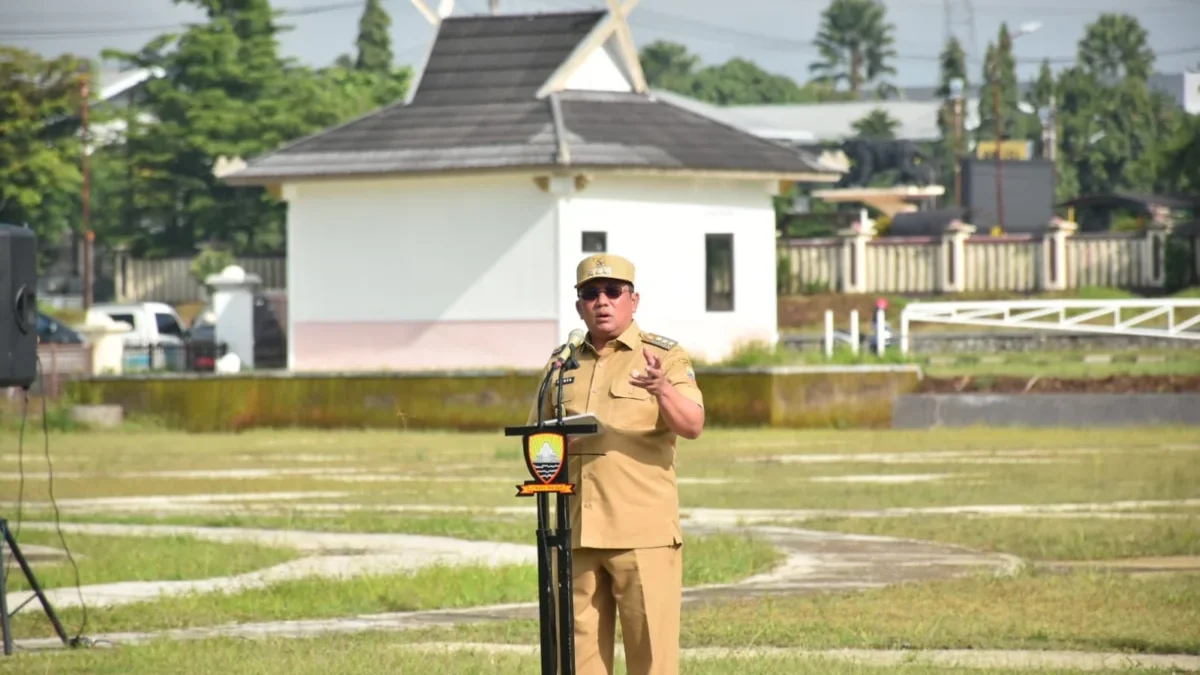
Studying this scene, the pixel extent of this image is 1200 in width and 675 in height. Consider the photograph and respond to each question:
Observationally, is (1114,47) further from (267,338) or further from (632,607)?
(632,607)

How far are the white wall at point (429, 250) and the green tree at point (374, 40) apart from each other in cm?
7689

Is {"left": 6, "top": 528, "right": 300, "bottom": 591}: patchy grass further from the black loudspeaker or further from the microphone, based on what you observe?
the microphone

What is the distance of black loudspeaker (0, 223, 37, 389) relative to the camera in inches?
516

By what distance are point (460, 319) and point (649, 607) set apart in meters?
30.7

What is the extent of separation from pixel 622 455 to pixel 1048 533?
1152 cm

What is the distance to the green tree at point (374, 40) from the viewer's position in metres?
117

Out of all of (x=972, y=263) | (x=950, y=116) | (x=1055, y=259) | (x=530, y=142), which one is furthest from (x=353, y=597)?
(x=950, y=116)

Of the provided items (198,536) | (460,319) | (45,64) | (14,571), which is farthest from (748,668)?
(45,64)

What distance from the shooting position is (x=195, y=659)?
40.9 ft

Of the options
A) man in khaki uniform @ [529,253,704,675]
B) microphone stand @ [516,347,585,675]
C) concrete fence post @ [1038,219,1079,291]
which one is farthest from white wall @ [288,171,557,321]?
microphone stand @ [516,347,585,675]

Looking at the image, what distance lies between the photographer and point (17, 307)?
1318 cm

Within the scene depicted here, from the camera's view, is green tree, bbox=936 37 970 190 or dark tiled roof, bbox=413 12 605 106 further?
green tree, bbox=936 37 970 190

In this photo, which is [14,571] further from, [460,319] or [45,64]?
[45,64]

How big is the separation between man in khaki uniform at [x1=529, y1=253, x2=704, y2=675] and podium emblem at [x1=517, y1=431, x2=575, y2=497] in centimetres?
52
